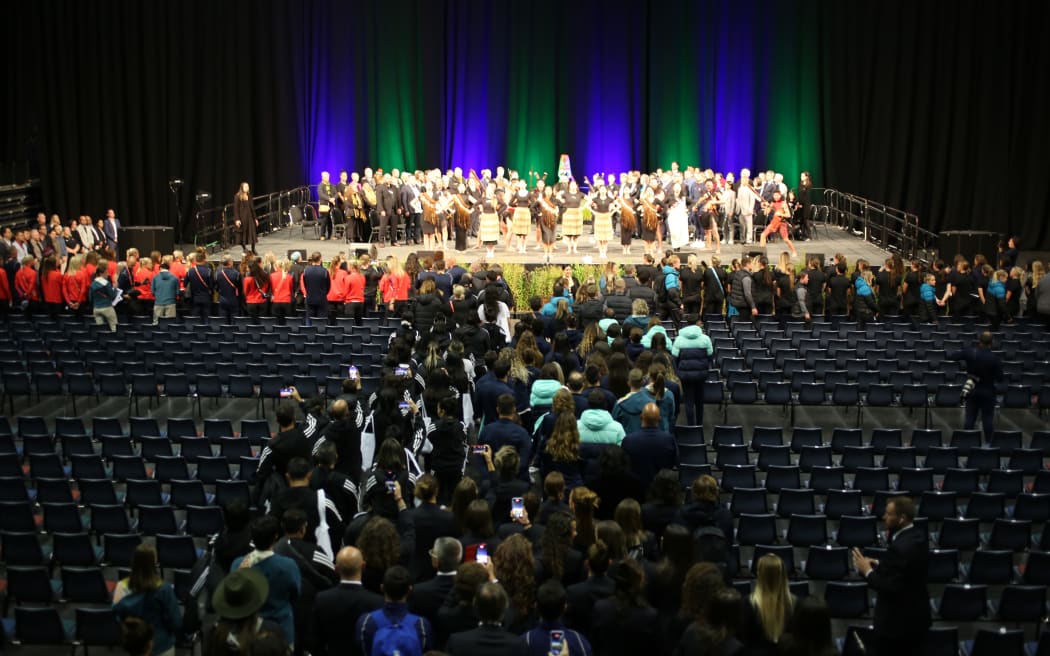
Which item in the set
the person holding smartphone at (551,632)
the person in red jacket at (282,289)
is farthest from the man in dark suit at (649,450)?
the person in red jacket at (282,289)

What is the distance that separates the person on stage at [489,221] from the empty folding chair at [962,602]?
16134 mm

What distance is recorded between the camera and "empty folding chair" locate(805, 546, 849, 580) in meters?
8.45

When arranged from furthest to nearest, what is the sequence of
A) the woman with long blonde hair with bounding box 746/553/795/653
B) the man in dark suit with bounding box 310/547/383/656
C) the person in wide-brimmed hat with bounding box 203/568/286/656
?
the man in dark suit with bounding box 310/547/383/656
the woman with long blonde hair with bounding box 746/553/795/653
the person in wide-brimmed hat with bounding box 203/568/286/656

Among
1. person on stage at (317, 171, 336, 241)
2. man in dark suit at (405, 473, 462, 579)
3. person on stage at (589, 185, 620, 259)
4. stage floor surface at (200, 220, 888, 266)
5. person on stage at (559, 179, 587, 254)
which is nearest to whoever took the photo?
man in dark suit at (405, 473, 462, 579)

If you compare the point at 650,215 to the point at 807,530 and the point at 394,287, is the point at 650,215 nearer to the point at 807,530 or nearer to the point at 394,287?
the point at 394,287

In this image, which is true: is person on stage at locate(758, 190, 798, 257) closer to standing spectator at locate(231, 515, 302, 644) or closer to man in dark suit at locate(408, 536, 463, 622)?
man in dark suit at locate(408, 536, 463, 622)

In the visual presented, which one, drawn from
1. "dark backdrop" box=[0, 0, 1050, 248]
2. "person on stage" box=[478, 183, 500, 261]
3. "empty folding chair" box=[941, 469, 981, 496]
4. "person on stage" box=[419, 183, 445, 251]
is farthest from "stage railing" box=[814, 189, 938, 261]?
"empty folding chair" box=[941, 469, 981, 496]

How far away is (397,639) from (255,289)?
39.5 feet

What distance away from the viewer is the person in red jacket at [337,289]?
16984mm

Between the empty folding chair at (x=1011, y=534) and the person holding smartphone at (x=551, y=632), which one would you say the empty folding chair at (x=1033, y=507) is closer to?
the empty folding chair at (x=1011, y=534)

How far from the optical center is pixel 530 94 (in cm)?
3231

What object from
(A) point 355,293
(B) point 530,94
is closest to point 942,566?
(A) point 355,293

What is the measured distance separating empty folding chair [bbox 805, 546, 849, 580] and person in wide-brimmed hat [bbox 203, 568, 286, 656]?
4512 millimetres

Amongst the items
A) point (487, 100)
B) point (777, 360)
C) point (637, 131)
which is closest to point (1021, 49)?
point (637, 131)
